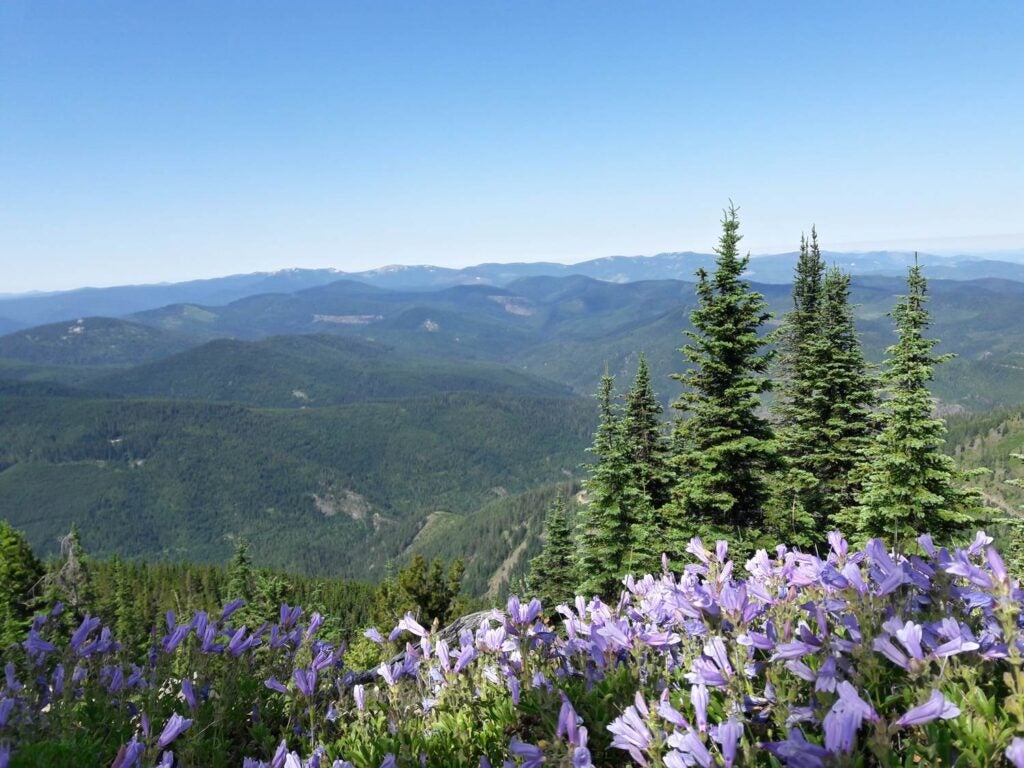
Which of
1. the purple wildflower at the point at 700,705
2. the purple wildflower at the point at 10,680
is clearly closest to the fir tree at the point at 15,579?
the purple wildflower at the point at 10,680

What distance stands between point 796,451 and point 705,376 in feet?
18.5

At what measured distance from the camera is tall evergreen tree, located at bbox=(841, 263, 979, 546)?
1500 cm

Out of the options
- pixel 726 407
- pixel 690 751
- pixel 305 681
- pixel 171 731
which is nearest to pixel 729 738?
pixel 690 751

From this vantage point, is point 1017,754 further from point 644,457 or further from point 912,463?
point 644,457

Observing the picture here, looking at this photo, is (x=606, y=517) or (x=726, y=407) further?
(x=606, y=517)

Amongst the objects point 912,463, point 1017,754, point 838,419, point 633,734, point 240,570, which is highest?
point 1017,754

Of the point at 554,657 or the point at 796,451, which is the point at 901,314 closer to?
the point at 796,451

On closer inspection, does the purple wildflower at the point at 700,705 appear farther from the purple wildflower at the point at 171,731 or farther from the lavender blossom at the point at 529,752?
the purple wildflower at the point at 171,731

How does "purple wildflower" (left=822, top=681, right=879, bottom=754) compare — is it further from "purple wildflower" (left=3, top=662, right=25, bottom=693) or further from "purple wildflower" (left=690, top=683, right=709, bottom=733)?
"purple wildflower" (left=3, top=662, right=25, bottom=693)

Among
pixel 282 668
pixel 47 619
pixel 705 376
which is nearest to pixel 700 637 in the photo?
pixel 282 668

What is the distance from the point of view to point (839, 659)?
2066 millimetres

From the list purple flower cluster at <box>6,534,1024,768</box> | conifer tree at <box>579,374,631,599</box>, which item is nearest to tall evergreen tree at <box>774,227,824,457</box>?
conifer tree at <box>579,374,631,599</box>

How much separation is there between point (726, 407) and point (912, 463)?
15.8ft

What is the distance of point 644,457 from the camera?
71.4ft
